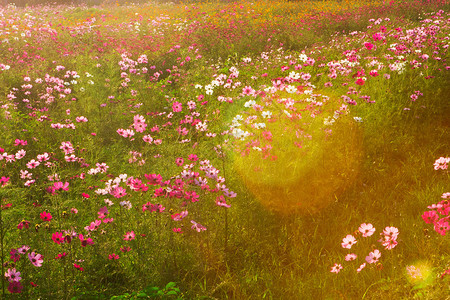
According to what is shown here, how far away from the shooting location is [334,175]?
3.43 metres

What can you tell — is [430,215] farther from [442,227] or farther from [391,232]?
[391,232]

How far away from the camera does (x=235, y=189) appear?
317 cm

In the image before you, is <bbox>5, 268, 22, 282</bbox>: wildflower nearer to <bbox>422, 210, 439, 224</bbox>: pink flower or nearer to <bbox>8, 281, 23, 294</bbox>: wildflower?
<bbox>8, 281, 23, 294</bbox>: wildflower

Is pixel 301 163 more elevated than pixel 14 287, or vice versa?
pixel 14 287

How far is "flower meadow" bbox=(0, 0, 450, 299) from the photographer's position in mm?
2117

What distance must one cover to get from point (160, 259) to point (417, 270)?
64.0 inches

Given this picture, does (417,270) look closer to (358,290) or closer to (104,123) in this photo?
(358,290)

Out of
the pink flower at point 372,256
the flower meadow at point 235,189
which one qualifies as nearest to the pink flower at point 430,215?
the flower meadow at point 235,189

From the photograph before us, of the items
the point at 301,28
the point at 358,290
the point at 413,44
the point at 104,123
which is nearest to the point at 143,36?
the point at 301,28

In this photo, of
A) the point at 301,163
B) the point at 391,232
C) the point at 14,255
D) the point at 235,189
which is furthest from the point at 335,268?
the point at 14,255

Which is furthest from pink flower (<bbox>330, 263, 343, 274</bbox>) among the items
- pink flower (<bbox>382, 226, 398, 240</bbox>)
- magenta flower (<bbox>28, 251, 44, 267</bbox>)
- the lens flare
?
magenta flower (<bbox>28, 251, 44, 267</bbox>)

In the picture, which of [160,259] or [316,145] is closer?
[160,259]

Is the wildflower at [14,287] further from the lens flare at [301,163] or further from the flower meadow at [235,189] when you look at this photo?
the lens flare at [301,163]

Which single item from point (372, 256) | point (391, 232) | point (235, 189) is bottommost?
point (235, 189)
